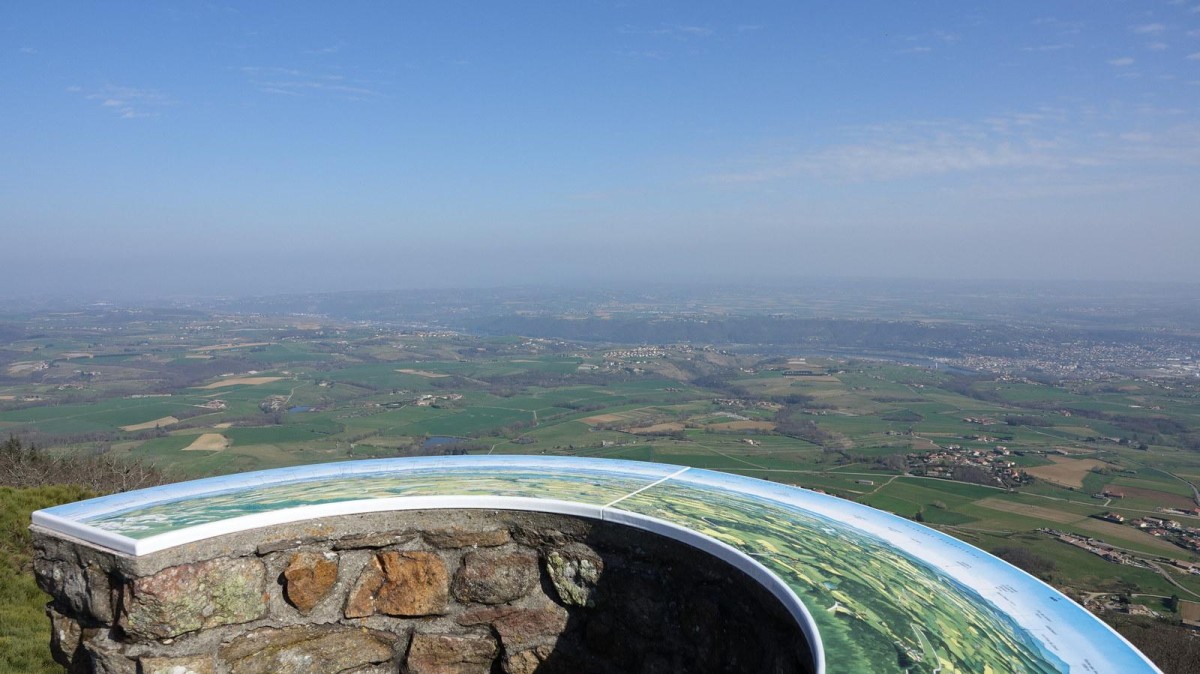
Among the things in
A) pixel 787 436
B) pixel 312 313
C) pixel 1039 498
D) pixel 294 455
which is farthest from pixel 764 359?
pixel 312 313

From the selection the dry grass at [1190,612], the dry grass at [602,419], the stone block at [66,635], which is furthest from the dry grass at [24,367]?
the dry grass at [1190,612]

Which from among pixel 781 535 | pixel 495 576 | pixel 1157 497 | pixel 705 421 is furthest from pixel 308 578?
pixel 705 421

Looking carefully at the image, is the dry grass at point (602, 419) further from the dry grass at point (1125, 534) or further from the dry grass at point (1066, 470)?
the dry grass at point (1125, 534)

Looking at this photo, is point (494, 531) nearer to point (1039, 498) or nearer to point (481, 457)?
point (481, 457)

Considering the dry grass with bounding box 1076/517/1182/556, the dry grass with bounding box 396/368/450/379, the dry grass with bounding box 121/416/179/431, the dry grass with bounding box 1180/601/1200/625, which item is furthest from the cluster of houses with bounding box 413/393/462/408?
the dry grass with bounding box 1180/601/1200/625

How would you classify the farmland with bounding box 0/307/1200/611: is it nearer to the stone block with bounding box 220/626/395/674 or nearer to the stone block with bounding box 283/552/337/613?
the stone block with bounding box 220/626/395/674
